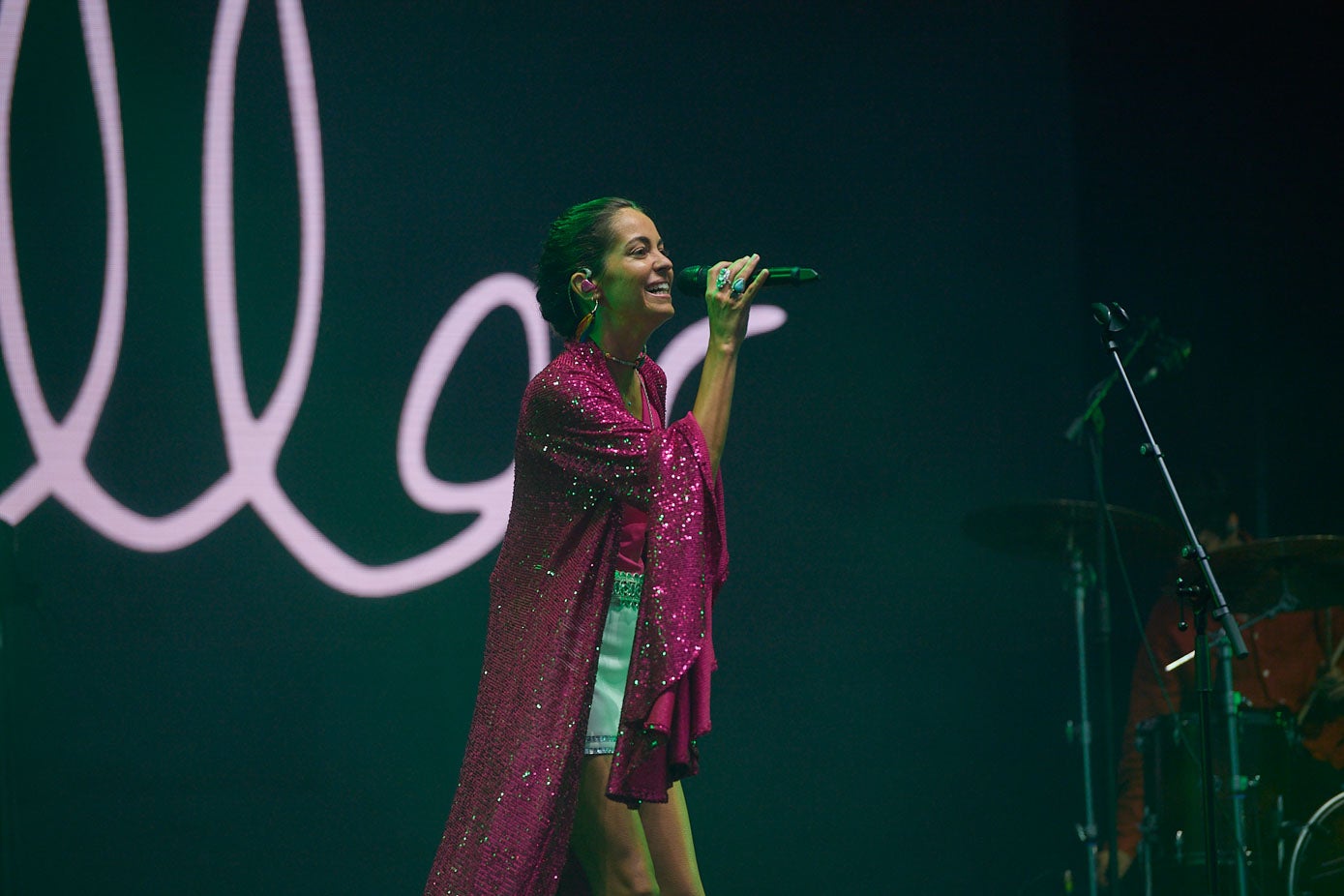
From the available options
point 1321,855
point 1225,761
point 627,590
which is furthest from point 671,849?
point 1321,855

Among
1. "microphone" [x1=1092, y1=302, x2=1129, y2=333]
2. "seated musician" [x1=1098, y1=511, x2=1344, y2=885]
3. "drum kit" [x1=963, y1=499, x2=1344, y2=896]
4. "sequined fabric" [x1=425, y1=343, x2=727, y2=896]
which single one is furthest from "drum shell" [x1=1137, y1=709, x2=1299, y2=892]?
"sequined fabric" [x1=425, y1=343, x2=727, y2=896]

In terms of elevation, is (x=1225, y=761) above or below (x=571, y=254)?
below

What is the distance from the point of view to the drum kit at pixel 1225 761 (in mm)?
3645

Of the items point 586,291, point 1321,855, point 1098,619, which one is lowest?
point 1321,855

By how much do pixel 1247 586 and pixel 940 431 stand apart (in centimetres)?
101

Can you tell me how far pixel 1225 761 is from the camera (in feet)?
12.4

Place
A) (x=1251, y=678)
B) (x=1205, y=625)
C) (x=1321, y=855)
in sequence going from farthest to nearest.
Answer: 1. (x=1251, y=678)
2. (x=1321, y=855)
3. (x=1205, y=625)

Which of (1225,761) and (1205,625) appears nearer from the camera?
(1205,625)

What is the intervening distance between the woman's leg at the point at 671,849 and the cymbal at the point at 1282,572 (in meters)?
1.55

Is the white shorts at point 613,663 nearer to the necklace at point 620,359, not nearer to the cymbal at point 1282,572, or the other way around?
the necklace at point 620,359

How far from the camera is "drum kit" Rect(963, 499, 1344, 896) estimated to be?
3645mm

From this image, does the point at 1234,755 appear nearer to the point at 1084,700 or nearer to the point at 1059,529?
the point at 1084,700

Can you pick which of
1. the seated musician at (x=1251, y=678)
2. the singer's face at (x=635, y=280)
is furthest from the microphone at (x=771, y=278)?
the seated musician at (x=1251, y=678)

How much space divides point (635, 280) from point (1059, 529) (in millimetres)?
1817
